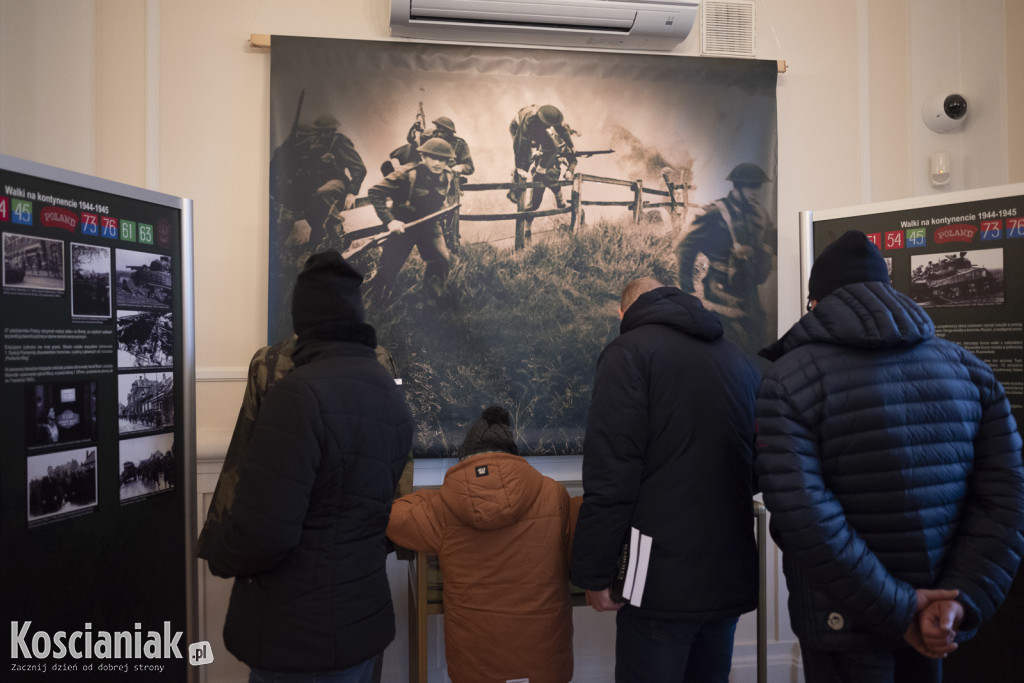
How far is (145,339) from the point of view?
6.87 feet

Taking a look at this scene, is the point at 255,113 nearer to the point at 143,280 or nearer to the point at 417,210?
the point at 417,210

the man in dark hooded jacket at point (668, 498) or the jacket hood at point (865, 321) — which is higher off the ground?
the jacket hood at point (865, 321)

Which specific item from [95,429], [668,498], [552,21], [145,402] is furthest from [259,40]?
[668,498]

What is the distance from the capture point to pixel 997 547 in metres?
1.42

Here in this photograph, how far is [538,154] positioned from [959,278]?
1.63m

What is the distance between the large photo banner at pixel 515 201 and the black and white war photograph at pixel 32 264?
876 millimetres

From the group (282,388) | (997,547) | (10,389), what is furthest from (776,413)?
(10,389)

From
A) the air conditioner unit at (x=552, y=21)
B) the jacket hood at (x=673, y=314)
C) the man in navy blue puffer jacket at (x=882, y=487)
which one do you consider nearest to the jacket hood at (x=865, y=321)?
the man in navy blue puffer jacket at (x=882, y=487)

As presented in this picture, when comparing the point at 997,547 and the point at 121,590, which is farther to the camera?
the point at 121,590

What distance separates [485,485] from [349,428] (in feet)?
1.86

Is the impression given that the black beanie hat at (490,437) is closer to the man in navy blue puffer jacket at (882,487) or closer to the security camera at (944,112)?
the man in navy blue puffer jacket at (882,487)

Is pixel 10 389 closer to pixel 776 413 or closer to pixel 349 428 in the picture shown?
pixel 349 428

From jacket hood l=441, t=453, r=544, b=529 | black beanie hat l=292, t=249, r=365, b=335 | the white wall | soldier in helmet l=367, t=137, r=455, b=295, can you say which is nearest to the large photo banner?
soldier in helmet l=367, t=137, r=455, b=295

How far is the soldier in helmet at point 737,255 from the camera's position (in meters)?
2.93
